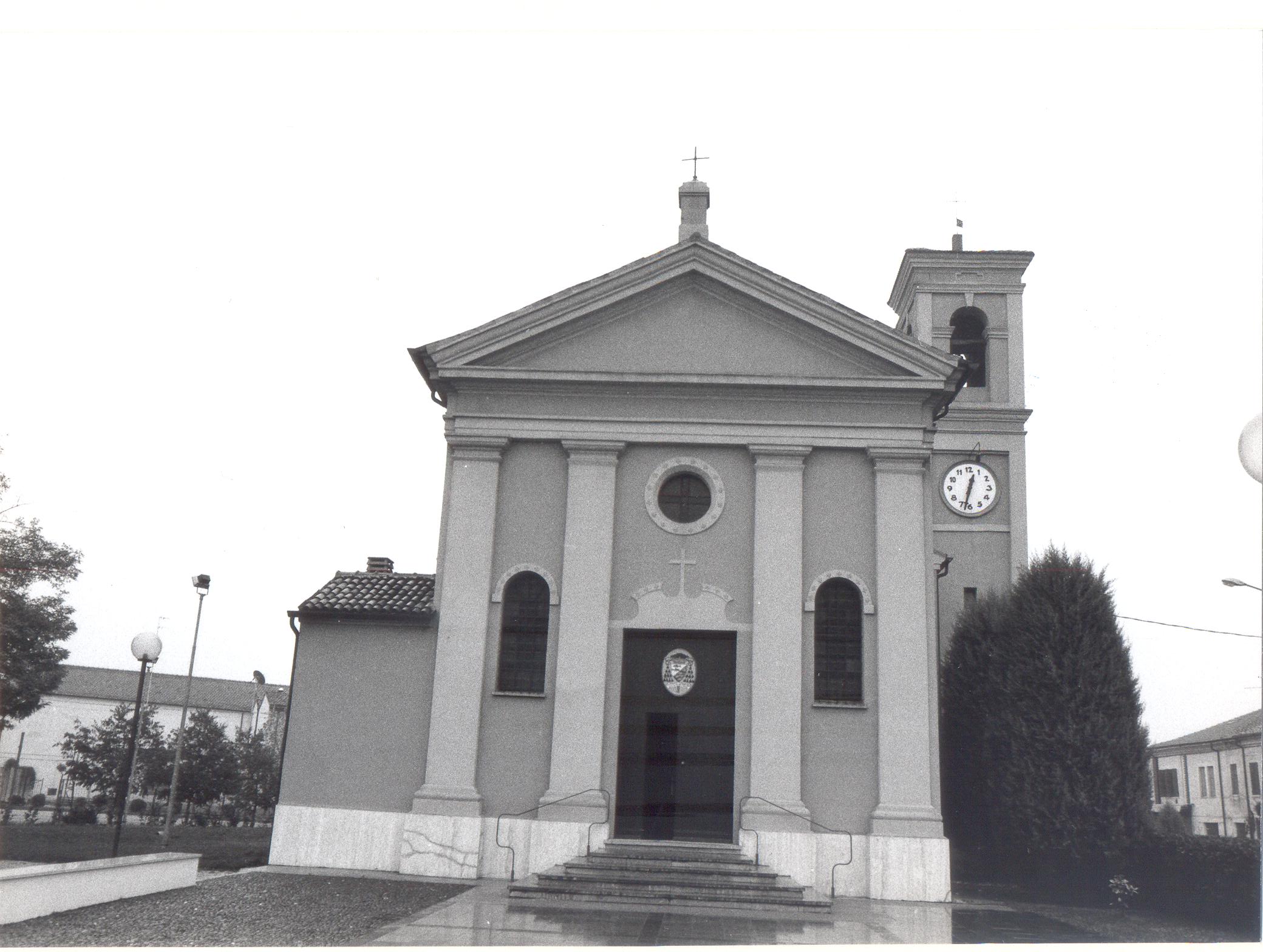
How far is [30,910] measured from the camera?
28.6 feet

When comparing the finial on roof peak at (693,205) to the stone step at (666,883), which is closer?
the stone step at (666,883)

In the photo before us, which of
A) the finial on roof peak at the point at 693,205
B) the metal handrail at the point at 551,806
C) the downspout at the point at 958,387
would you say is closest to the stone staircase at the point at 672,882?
the metal handrail at the point at 551,806

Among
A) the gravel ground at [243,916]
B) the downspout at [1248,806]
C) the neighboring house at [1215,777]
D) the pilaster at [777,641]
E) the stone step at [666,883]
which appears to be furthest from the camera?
the pilaster at [777,641]

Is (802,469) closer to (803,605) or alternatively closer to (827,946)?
(803,605)

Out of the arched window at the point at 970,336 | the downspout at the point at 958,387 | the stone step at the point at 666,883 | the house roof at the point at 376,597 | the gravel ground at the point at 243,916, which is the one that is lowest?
the gravel ground at the point at 243,916

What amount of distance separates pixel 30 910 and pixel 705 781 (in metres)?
6.82

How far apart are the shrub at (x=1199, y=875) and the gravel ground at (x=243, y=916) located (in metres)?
7.58

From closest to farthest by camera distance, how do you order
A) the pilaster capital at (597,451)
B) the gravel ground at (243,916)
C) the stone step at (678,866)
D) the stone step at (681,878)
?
the gravel ground at (243,916)
the stone step at (681,878)
the stone step at (678,866)
the pilaster capital at (597,451)

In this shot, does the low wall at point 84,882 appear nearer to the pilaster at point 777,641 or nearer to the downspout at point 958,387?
the pilaster at point 777,641

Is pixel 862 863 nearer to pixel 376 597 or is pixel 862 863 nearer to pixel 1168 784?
pixel 1168 784

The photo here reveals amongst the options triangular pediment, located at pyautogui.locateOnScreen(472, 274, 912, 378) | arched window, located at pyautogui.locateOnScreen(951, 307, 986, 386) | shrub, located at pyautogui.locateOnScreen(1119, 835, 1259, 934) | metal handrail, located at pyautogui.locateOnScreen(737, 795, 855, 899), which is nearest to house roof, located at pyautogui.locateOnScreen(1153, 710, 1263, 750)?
shrub, located at pyautogui.locateOnScreen(1119, 835, 1259, 934)

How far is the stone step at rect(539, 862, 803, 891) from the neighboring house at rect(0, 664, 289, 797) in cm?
509

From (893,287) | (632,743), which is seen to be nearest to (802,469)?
(632,743)

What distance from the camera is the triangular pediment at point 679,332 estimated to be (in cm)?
1330
